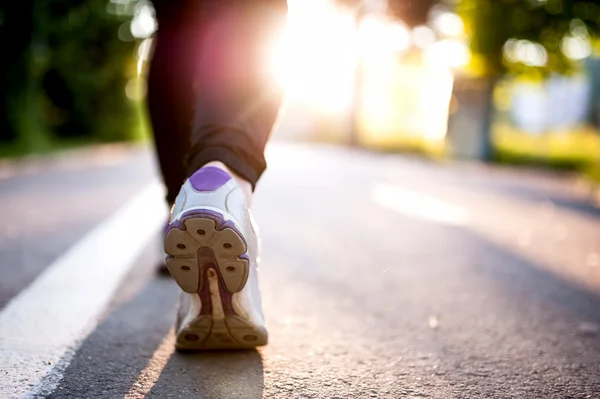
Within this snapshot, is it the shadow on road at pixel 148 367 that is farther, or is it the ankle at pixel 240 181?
the ankle at pixel 240 181

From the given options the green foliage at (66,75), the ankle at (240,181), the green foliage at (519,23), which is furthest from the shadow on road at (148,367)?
the green foliage at (519,23)

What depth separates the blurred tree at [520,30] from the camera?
14.3m

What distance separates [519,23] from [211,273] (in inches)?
587

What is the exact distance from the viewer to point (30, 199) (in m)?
4.91

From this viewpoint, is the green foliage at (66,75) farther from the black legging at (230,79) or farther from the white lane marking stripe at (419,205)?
the black legging at (230,79)

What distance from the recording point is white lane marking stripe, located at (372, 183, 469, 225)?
4.61 meters

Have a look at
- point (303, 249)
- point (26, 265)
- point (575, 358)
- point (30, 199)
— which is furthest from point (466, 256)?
point (30, 199)

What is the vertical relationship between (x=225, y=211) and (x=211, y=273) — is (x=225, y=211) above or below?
above

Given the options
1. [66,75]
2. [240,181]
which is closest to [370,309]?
[240,181]

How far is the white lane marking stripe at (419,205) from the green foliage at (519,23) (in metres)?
9.54

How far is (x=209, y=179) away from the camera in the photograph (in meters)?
1.47

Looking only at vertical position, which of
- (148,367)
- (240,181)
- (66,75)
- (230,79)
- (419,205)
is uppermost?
(230,79)

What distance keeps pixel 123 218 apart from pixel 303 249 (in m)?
1.40

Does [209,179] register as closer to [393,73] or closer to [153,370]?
[153,370]
